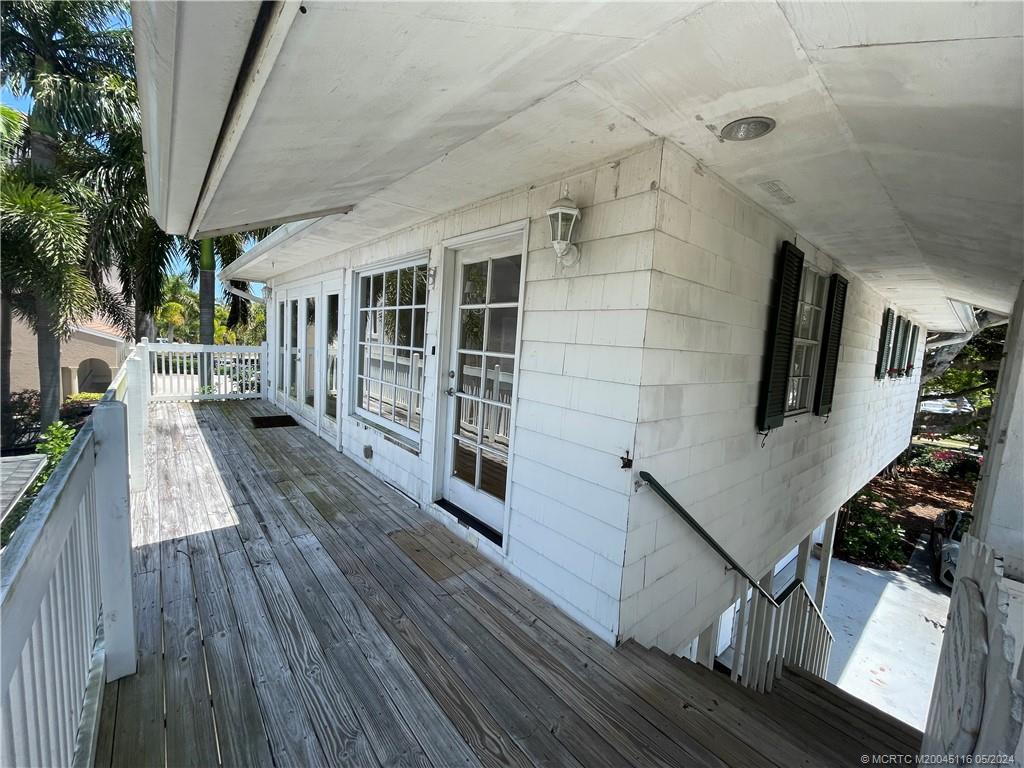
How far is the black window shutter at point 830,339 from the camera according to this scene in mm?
3914

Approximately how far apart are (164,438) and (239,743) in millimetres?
5076

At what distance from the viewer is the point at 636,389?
82.0 inches

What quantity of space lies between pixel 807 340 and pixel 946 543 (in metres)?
7.85

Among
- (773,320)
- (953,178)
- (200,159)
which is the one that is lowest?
(773,320)

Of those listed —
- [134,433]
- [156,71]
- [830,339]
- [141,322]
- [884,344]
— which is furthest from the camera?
[141,322]

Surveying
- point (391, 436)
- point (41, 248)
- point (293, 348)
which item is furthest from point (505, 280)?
point (41, 248)

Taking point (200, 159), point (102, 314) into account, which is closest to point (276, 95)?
point (200, 159)

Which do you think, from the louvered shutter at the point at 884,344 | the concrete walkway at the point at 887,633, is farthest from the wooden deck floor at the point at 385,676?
the louvered shutter at the point at 884,344

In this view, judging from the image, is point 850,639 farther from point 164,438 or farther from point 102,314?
point 102,314

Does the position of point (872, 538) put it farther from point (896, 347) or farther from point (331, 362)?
point (331, 362)

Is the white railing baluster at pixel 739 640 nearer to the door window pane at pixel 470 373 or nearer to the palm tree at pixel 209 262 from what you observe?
the door window pane at pixel 470 373

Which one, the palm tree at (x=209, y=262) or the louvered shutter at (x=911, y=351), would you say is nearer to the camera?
the louvered shutter at (x=911, y=351)

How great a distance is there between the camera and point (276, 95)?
1.35m

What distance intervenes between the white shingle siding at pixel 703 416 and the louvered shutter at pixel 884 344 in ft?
9.55
